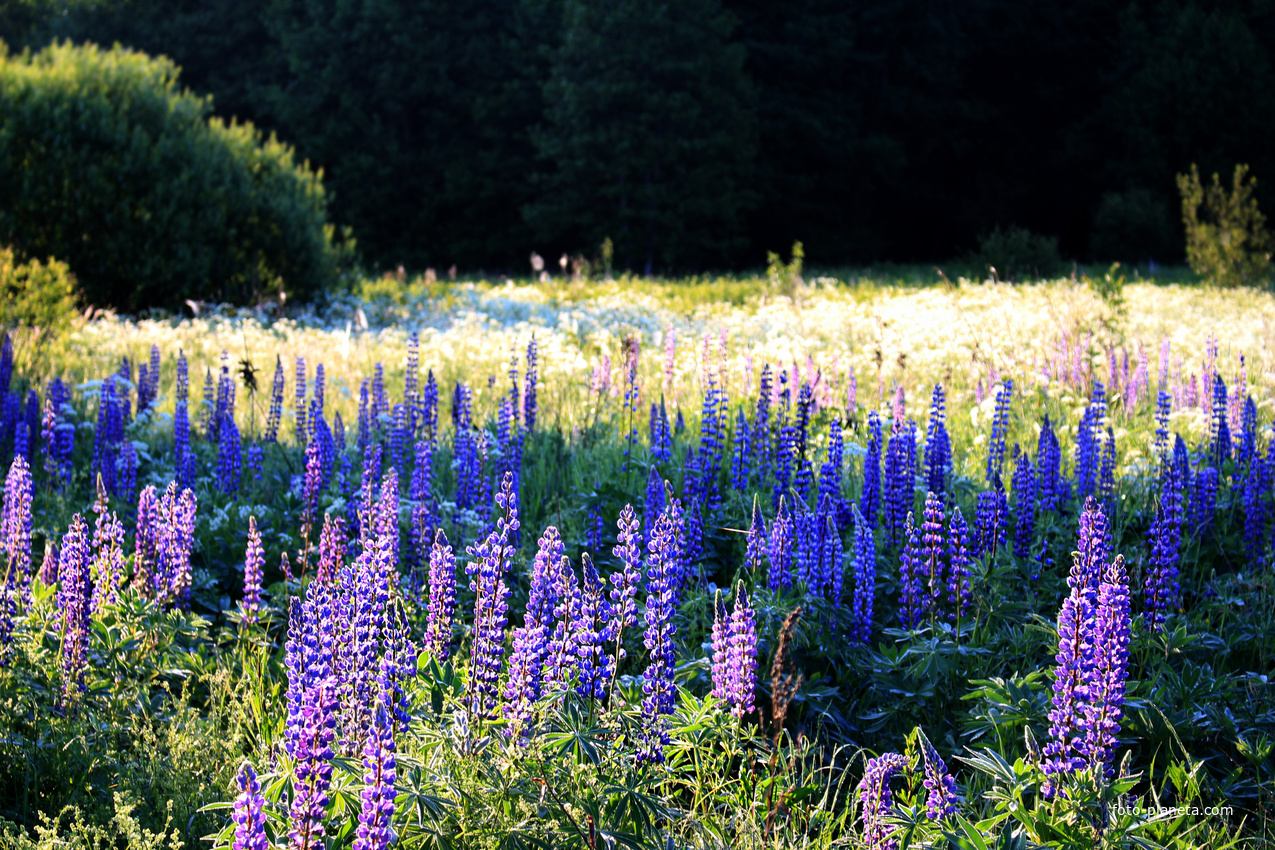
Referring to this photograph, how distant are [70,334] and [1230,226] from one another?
2172cm

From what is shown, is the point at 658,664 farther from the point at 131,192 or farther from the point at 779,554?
the point at 131,192

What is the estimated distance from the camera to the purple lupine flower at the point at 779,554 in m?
3.57

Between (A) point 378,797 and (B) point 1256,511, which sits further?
(B) point 1256,511

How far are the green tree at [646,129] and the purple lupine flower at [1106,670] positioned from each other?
2884 centimetres

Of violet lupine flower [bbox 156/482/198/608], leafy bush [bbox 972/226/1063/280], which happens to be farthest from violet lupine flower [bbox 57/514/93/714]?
leafy bush [bbox 972/226/1063/280]

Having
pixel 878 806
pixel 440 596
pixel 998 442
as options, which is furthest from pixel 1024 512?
pixel 440 596

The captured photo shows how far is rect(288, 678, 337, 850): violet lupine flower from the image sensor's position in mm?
1934

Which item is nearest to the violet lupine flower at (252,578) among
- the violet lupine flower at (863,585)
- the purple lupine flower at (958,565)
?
the violet lupine flower at (863,585)

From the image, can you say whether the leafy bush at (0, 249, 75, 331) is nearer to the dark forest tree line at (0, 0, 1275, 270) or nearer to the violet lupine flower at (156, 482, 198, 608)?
the violet lupine flower at (156, 482, 198, 608)

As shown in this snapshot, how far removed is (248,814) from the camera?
1824 mm

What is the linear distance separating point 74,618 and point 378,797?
1.80 meters

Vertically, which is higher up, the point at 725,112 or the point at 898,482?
the point at 725,112

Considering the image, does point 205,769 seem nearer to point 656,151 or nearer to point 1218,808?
point 1218,808

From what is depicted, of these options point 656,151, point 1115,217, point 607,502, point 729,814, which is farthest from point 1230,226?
point 729,814
